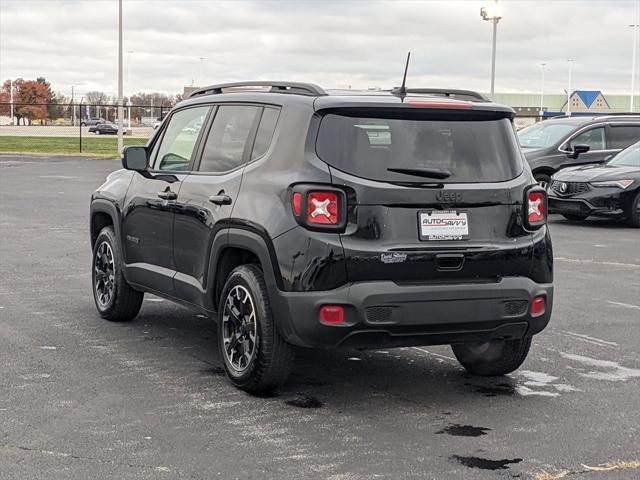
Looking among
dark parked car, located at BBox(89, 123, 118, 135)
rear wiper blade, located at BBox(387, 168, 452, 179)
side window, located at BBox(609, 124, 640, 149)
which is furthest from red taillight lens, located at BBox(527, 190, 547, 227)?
dark parked car, located at BBox(89, 123, 118, 135)

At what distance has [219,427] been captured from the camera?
551 centimetres

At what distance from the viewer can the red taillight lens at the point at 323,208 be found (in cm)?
567

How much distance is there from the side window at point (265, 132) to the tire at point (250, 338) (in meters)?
0.69

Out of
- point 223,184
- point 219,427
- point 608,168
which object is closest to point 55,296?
point 223,184

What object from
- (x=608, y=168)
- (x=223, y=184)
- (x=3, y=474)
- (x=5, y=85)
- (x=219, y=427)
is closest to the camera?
(x=3, y=474)

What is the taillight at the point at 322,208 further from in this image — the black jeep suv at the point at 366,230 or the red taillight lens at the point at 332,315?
the red taillight lens at the point at 332,315

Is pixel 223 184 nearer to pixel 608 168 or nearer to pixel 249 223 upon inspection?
pixel 249 223

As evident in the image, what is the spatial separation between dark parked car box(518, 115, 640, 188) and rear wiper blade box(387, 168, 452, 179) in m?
13.7

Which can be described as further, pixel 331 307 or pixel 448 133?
pixel 448 133

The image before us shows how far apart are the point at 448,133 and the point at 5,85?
131984mm

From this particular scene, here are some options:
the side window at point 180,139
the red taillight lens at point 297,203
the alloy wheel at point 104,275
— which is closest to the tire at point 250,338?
the red taillight lens at point 297,203

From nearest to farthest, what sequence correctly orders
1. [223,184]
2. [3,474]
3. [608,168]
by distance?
1. [3,474]
2. [223,184]
3. [608,168]

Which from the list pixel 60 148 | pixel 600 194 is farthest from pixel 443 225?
pixel 60 148

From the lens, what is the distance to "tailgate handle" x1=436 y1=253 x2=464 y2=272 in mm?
5777
